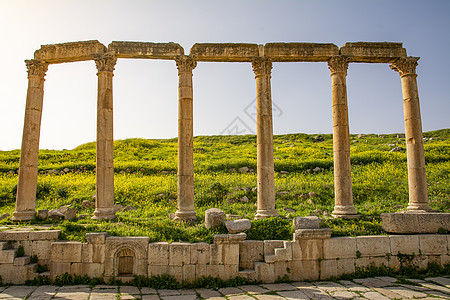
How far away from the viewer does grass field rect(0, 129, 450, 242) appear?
1156cm

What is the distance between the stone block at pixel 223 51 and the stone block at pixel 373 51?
436cm

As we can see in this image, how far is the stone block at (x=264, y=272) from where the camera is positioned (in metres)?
9.94

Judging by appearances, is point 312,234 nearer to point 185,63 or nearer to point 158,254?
point 158,254

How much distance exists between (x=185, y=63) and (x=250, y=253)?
8608 mm

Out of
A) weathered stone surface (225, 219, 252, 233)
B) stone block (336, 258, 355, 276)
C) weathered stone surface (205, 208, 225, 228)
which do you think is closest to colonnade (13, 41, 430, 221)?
weathered stone surface (205, 208, 225, 228)

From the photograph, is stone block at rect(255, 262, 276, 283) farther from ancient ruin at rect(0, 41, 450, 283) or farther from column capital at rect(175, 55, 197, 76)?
column capital at rect(175, 55, 197, 76)

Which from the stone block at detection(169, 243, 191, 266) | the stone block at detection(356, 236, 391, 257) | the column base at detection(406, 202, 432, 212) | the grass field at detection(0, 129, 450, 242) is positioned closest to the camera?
the stone block at detection(169, 243, 191, 266)

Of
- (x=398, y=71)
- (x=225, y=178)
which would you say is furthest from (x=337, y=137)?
(x=225, y=178)

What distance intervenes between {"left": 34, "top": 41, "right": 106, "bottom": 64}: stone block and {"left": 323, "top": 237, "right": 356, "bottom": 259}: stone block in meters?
12.3

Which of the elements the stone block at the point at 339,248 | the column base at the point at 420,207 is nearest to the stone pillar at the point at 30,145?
the stone block at the point at 339,248

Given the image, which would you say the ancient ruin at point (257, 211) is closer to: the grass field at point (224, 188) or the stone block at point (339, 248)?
the stone block at point (339, 248)

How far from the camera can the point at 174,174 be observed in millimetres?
24391

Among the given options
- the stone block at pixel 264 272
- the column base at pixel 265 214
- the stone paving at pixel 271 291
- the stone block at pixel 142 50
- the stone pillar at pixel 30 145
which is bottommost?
the stone paving at pixel 271 291

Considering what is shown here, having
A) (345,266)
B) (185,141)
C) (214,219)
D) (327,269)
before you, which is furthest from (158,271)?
(345,266)
